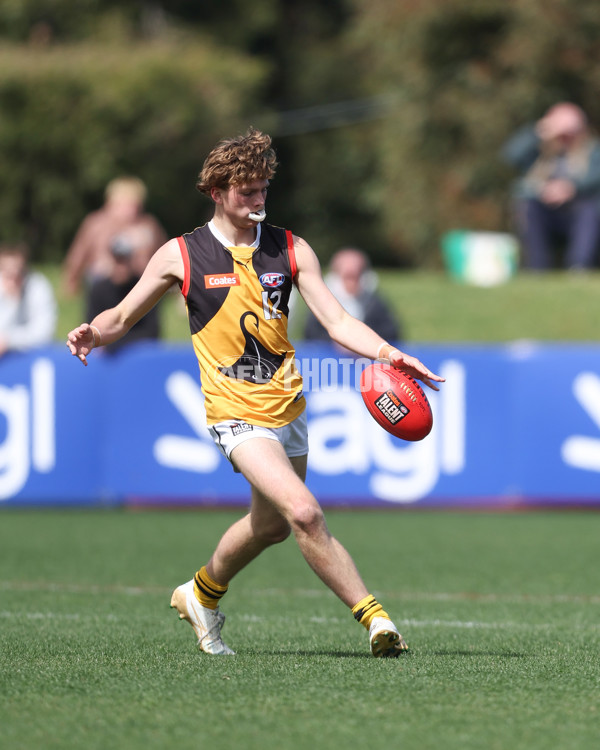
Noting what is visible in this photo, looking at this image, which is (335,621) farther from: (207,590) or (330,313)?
(330,313)

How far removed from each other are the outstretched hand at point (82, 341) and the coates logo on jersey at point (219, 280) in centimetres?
54

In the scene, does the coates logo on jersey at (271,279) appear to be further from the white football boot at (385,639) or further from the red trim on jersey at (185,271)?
the white football boot at (385,639)

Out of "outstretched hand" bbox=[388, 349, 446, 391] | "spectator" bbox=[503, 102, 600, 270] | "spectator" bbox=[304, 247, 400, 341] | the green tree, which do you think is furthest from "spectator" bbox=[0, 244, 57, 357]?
the green tree

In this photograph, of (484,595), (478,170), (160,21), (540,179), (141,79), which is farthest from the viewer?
(160,21)

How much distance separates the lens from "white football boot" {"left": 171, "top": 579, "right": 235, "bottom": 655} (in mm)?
6238

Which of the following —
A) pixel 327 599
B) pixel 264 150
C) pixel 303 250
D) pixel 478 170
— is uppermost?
pixel 478 170

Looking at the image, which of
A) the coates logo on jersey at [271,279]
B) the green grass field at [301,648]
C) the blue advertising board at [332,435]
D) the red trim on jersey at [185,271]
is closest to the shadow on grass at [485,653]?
the green grass field at [301,648]

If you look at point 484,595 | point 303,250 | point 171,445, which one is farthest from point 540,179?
point 303,250

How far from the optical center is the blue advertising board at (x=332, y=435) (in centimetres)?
1278

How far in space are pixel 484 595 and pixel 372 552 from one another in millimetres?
2054

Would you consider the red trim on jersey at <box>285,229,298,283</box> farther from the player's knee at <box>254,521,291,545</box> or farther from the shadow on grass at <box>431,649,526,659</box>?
the shadow on grass at <box>431,649,526,659</box>

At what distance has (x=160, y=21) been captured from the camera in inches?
1550

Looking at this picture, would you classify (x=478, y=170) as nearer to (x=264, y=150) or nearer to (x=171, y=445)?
(x=171, y=445)

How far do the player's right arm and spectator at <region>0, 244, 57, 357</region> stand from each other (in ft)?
26.1
